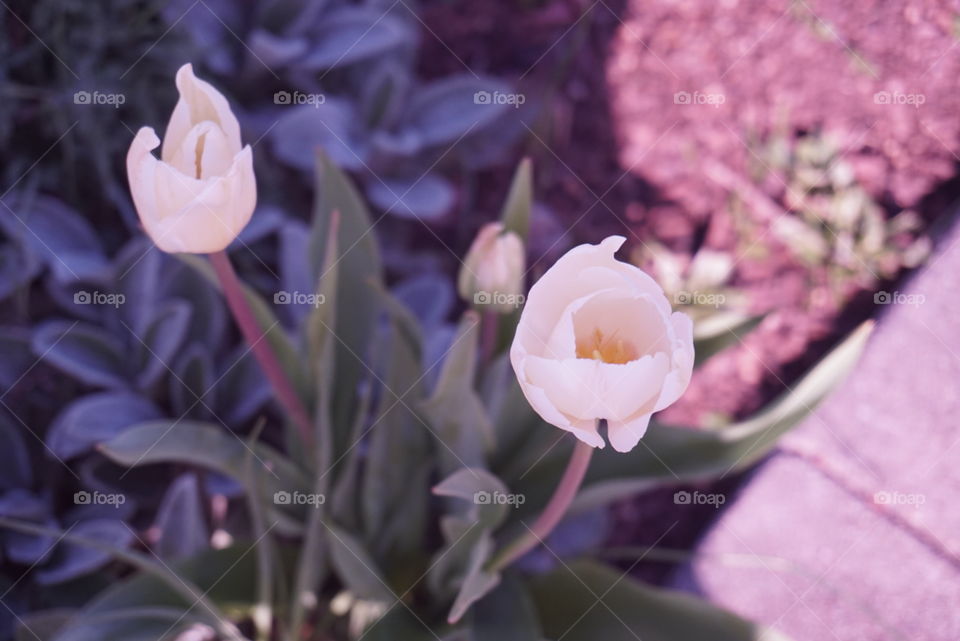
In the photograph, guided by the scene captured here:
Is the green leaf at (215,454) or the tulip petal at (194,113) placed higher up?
the tulip petal at (194,113)

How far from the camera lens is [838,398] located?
138cm

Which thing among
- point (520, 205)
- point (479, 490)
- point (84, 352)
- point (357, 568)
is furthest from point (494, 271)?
point (84, 352)

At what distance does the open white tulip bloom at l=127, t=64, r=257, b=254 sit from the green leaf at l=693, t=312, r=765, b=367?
1.84ft

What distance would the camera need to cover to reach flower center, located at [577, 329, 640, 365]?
2.14 feet

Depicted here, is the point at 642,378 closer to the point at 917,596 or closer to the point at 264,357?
the point at 264,357

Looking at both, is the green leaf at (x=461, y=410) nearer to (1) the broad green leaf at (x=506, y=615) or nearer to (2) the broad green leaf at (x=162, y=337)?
(1) the broad green leaf at (x=506, y=615)

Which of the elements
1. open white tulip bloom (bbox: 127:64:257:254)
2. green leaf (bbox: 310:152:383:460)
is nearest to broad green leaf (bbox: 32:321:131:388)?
green leaf (bbox: 310:152:383:460)

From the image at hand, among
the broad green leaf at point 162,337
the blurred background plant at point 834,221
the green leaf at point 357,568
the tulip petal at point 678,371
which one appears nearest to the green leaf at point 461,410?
the green leaf at point 357,568

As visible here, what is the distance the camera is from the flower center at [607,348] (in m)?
0.65

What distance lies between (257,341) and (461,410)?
0.73 feet

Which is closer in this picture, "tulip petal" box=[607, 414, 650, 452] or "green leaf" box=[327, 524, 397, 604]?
"tulip petal" box=[607, 414, 650, 452]

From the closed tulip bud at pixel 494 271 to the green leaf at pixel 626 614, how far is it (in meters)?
0.34

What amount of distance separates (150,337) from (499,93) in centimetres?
69

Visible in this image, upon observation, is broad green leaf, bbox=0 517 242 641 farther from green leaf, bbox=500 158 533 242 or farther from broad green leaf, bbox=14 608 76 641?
green leaf, bbox=500 158 533 242
